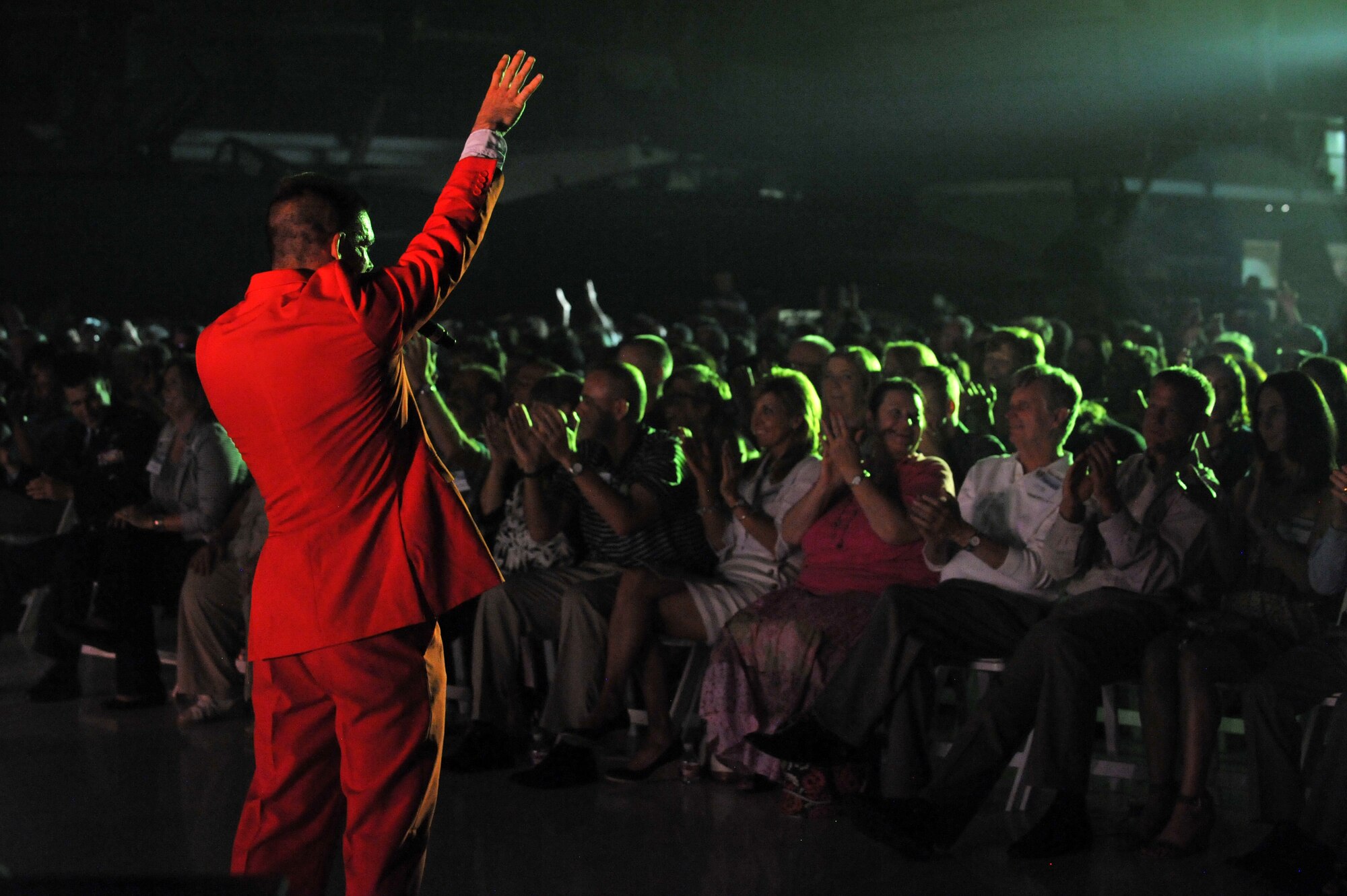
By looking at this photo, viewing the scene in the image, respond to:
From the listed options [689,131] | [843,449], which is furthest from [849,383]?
[689,131]

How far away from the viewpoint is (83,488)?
18.6ft

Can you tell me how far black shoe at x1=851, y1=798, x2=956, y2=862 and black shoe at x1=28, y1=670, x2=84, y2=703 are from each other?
3.54m

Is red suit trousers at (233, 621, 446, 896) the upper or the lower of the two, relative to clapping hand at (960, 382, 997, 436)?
lower

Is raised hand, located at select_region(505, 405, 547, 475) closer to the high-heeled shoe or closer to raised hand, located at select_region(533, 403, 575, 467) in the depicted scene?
raised hand, located at select_region(533, 403, 575, 467)

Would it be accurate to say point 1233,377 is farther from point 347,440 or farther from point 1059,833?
point 347,440

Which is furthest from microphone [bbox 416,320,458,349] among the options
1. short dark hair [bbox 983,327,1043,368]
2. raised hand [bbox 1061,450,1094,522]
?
short dark hair [bbox 983,327,1043,368]

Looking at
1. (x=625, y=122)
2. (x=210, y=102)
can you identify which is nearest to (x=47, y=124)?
(x=210, y=102)

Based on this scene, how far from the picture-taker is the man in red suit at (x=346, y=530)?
2.30 m

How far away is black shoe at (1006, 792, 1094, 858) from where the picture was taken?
12.0 feet

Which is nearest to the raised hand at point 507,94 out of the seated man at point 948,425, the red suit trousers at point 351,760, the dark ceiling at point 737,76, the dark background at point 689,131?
the red suit trousers at point 351,760

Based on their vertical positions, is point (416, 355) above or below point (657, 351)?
below

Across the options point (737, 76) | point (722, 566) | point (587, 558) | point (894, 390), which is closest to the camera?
point (894, 390)

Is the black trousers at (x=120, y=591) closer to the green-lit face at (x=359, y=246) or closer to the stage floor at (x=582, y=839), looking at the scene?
the stage floor at (x=582, y=839)

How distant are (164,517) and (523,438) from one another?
2015mm
